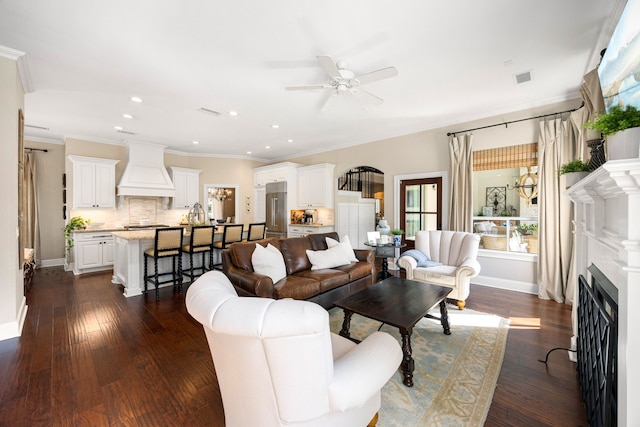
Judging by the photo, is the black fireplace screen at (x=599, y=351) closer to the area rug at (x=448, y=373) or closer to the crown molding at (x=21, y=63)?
the area rug at (x=448, y=373)

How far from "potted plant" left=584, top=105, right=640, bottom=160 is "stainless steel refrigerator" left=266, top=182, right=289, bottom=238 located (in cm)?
623

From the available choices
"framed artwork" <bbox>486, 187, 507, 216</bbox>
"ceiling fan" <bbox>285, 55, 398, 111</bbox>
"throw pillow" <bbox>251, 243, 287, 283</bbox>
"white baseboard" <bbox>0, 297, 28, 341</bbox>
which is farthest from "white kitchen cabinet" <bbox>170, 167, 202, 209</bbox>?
"framed artwork" <bbox>486, 187, 507, 216</bbox>

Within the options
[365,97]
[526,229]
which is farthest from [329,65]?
[526,229]

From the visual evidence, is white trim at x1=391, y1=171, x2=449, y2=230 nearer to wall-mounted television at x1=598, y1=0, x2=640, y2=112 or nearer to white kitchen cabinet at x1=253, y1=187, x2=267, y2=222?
wall-mounted television at x1=598, y1=0, x2=640, y2=112

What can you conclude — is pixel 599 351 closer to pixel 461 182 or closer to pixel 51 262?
pixel 461 182

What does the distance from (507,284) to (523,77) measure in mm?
3006

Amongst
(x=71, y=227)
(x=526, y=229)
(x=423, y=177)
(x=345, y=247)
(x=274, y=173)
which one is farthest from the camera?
(x=274, y=173)

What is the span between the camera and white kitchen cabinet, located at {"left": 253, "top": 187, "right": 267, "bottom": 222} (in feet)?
25.9

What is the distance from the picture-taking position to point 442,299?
8.58 feet

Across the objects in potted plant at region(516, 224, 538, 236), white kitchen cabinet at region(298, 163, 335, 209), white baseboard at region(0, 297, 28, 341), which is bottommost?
white baseboard at region(0, 297, 28, 341)

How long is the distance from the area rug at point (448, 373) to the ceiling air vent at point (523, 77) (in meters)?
2.88

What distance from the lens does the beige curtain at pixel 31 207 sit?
546cm

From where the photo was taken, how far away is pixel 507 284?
4.25 metres

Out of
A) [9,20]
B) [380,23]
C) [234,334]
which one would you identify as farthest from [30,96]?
[234,334]
